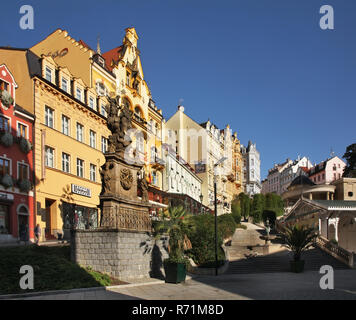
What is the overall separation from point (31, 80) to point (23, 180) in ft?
Result: 25.0

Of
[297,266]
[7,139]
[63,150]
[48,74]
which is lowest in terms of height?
[297,266]

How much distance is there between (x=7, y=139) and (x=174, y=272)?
15.6 m

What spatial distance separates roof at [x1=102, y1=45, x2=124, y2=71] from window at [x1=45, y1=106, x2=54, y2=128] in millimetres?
11278

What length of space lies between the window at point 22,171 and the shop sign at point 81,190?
5.00 meters

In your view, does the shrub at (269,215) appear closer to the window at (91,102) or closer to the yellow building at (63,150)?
the yellow building at (63,150)

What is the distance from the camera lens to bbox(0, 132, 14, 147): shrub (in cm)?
2912

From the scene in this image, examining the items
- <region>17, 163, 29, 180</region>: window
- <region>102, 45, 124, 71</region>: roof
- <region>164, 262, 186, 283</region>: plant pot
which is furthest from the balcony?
<region>164, 262, 186, 283</region>: plant pot

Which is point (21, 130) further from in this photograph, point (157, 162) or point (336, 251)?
point (336, 251)

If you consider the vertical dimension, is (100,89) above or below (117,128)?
above

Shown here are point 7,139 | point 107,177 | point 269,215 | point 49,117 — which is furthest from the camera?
point 269,215

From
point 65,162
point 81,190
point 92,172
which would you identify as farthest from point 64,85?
point 81,190

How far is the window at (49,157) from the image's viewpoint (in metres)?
33.3

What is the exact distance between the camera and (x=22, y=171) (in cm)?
3103

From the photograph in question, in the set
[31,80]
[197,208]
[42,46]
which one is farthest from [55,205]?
[197,208]
